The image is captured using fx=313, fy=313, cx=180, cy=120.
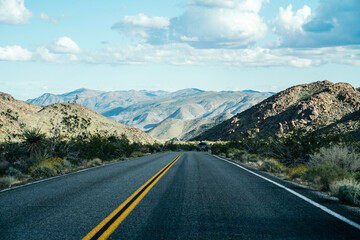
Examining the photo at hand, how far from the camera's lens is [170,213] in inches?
231

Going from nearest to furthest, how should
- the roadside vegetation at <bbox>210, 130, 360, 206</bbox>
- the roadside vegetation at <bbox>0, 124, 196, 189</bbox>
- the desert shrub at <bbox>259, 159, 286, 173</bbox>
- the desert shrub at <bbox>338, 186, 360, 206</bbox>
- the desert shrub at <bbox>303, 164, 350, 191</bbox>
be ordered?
the desert shrub at <bbox>338, 186, 360, 206</bbox>, the roadside vegetation at <bbox>210, 130, 360, 206</bbox>, the desert shrub at <bbox>303, 164, 350, 191</bbox>, the roadside vegetation at <bbox>0, 124, 196, 189</bbox>, the desert shrub at <bbox>259, 159, 286, 173</bbox>

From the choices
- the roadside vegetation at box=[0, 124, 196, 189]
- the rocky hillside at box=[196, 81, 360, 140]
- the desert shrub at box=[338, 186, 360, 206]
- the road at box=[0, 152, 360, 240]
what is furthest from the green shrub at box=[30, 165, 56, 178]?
the rocky hillside at box=[196, 81, 360, 140]

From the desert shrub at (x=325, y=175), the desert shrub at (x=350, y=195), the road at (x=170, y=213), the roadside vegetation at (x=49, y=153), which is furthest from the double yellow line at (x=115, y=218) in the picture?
the desert shrub at (x=325, y=175)

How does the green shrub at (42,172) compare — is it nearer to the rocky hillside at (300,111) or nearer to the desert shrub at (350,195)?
the desert shrub at (350,195)

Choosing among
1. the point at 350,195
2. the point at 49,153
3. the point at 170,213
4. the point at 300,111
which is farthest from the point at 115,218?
the point at 300,111

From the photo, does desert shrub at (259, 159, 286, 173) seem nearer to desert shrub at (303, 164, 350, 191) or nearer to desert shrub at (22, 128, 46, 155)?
desert shrub at (303, 164, 350, 191)

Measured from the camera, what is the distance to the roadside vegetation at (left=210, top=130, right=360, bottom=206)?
313 inches

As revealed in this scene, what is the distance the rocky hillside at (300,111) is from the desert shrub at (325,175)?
4768 centimetres

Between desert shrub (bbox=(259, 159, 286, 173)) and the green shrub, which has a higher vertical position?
desert shrub (bbox=(259, 159, 286, 173))

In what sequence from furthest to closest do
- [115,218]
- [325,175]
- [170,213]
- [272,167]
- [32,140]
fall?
1. [32,140]
2. [272,167]
3. [325,175]
4. [170,213]
5. [115,218]

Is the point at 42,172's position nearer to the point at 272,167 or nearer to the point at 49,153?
the point at 49,153

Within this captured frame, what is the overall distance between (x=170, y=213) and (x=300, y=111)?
7219cm

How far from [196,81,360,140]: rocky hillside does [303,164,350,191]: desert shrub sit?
156 ft

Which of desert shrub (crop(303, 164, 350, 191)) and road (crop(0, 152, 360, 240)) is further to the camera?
desert shrub (crop(303, 164, 350, 191))
